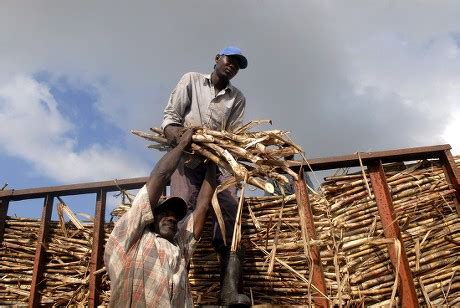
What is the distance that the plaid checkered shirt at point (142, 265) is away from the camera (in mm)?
2705

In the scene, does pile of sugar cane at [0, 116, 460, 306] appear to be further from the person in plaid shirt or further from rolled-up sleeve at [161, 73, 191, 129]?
the person in plaid shirt

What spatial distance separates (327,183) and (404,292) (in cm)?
117

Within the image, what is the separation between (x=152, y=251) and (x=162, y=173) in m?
0.57

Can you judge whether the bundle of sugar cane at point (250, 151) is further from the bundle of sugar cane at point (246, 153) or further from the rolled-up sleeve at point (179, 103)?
the rolled-up sleeve at point (179, 103)

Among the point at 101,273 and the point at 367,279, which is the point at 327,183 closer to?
the point at 367,279

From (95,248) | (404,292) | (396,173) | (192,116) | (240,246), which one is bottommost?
(404,292)

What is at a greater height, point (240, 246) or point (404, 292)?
point (240, 246)

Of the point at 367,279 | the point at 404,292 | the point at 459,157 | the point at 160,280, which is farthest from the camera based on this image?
the point at 459,157

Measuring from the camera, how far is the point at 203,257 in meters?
3.81

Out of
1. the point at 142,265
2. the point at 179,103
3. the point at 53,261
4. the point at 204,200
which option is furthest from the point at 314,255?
the point at 53,261

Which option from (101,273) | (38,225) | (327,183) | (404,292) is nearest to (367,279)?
(404,292)

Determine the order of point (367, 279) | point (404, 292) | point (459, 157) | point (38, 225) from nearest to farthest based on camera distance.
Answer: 1. point (404, 292)
2. point (367, 279)
3. point (459, 157)
4. point (38, 225)

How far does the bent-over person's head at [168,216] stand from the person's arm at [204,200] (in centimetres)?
18

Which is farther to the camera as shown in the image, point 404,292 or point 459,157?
point 459,157
